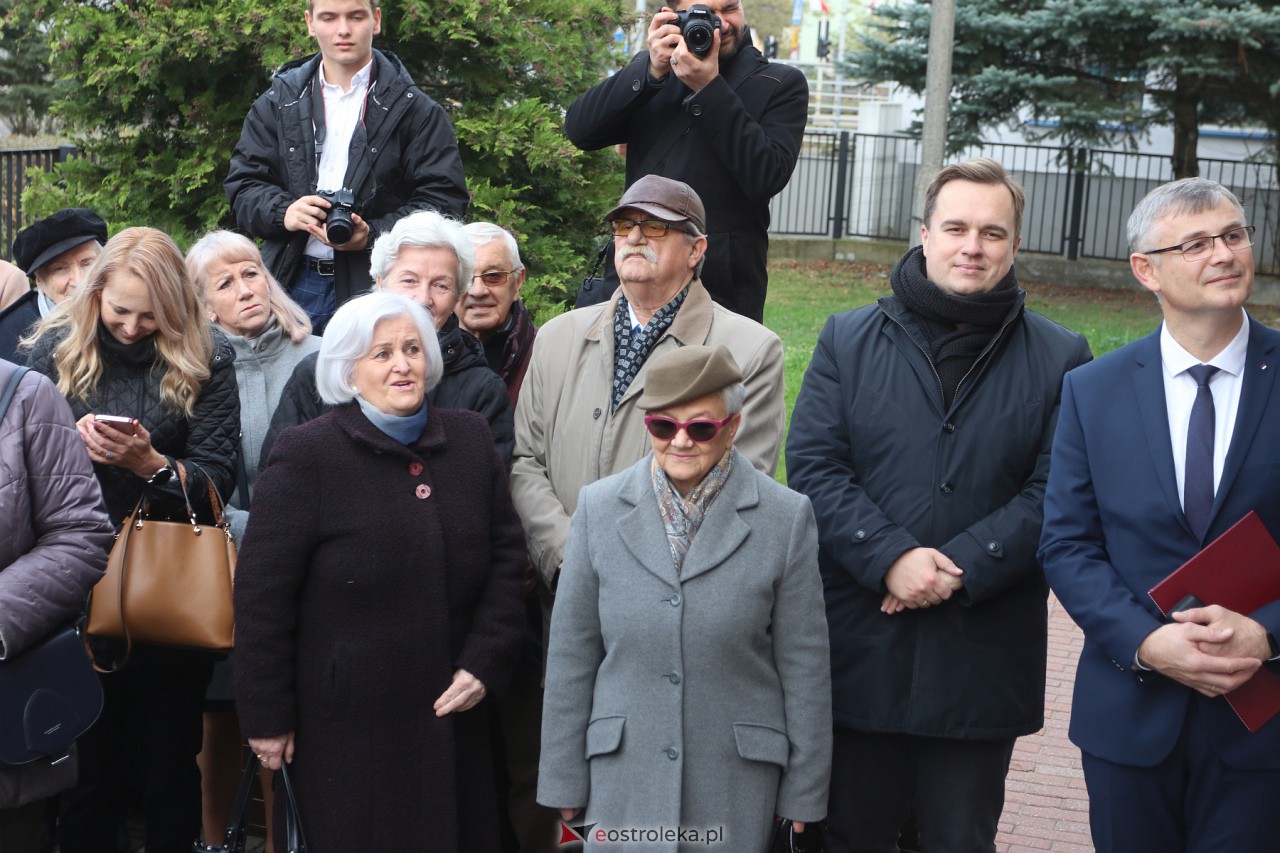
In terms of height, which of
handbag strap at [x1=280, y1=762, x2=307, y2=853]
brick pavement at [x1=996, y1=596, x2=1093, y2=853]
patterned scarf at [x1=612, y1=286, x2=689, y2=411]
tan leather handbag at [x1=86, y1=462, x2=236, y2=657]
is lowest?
brick pavement at [x1=996, y1=596, x2=1093, y2=853]

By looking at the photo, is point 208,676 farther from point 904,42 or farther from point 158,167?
point 904,42

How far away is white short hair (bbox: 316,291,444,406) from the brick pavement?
2419 millimetres

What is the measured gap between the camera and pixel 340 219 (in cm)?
510

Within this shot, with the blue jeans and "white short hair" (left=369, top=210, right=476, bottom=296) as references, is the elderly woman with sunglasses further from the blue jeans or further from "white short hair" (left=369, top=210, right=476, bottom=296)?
the blue jeans

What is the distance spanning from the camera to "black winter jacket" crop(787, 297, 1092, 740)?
3.86 meters

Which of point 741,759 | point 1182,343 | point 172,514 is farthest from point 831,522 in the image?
point 172,514

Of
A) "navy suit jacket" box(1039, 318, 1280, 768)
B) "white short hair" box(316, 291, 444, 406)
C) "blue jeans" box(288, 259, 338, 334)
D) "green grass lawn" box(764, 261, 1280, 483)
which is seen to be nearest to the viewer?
"navy suit jacket" box(1039, 318, 1280, 768)

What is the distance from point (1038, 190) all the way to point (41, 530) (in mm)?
19292

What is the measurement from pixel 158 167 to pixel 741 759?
5.88 m

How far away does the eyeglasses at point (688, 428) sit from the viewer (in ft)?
11.5

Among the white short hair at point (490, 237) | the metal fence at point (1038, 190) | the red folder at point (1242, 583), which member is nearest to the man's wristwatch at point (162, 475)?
the white short hair at point (490, 237)

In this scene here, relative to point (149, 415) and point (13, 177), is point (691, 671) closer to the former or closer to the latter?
point (149, 415)

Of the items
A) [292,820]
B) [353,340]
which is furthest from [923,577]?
[292,820]

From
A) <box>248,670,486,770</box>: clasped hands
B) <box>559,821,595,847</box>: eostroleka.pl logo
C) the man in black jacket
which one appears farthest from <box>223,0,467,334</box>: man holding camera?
<box>559,821,595,847</box>: eostroleka.pl logo
